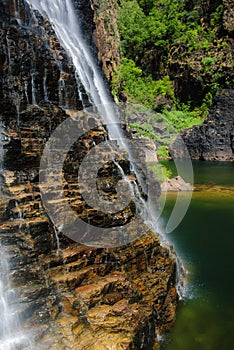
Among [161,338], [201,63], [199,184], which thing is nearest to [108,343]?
[161,338]

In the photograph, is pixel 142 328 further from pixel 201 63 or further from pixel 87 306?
pixel 201 63

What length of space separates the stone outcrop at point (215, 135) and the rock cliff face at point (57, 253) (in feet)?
84.3

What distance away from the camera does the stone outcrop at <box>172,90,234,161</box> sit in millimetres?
33438

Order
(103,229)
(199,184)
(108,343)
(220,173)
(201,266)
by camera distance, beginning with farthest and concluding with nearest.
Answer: (220,173)
(199,184)
(201,266)
(103,229)
(108,343)

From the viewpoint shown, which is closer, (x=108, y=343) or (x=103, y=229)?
(x=108, y=343)

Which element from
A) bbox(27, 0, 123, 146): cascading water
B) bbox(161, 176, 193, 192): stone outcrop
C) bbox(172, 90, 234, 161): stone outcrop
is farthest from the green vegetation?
bbox(27, 0, 123, 146): cascading water

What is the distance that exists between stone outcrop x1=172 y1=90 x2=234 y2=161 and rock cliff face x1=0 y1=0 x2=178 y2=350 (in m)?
25.7

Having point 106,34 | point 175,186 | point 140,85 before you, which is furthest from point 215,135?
point 175,186

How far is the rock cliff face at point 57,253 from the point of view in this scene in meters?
5.89

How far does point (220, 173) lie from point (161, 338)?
21.0 meters

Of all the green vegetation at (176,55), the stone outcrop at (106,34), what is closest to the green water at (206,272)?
the stone outcrop at (106,34)

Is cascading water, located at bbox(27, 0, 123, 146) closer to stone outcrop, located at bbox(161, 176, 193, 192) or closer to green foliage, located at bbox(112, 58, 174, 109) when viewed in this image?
stone outcrop, located at bbox(161, 176, 193, 192)

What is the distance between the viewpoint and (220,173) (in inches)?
1028

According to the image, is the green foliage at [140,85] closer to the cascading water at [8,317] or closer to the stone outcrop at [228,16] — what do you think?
the stone outcrop at [228,16]
